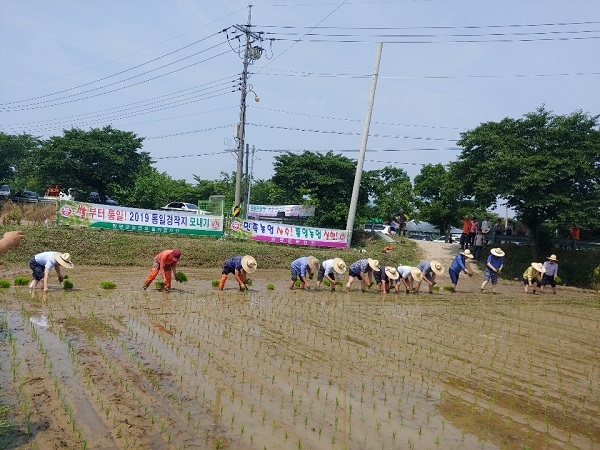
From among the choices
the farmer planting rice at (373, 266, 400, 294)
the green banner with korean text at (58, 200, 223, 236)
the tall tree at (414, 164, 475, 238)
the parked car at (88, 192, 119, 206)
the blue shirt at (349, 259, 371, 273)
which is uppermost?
the tall tree at (414, 164, 475, 238)

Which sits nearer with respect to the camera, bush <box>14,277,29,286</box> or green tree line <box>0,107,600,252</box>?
bush <box>14,277,29,286</box>

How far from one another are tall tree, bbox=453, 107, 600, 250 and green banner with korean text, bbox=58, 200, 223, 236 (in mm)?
10895

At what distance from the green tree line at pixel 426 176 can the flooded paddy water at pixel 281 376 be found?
33.3 feet

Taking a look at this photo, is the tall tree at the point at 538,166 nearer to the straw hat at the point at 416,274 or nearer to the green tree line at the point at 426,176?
the green tree line at the point at 426,176

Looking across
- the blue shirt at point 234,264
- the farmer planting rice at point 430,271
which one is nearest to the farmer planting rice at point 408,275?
the farmer planting rice at point 430,271

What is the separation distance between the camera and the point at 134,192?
41.0 meters

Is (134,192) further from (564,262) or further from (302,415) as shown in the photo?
(302,415)

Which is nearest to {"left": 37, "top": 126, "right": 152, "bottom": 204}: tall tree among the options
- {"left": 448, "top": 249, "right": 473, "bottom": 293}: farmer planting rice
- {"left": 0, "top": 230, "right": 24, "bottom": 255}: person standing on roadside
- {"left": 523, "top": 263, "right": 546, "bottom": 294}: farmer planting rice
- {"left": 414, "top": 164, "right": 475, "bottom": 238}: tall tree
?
{"left": 414, "top": 164, "right": 475, "bottom": 238}: tall tree

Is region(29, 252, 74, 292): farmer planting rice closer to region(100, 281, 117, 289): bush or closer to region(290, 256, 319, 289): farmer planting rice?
region(100, 281, 117, 289): bush

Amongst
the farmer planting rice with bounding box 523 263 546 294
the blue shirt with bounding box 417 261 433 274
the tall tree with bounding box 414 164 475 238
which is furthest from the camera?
the tall tree with bounding box 414 164 475 238

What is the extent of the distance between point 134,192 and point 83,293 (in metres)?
30.2

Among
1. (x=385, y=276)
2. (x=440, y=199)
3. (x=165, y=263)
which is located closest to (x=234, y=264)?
(x=165, y=263)

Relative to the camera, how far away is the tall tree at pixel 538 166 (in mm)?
20408

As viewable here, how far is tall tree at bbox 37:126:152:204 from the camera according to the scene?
31.2 metres
